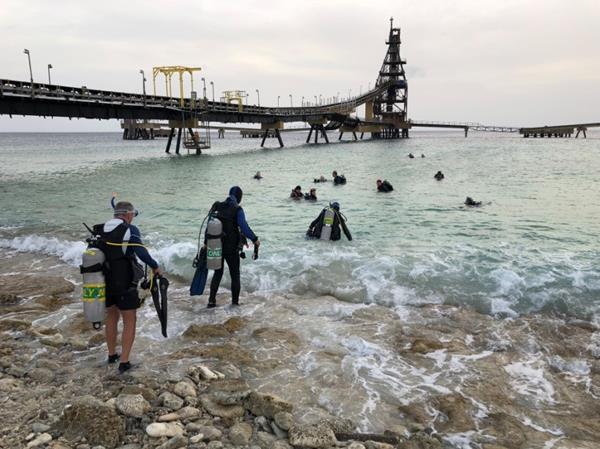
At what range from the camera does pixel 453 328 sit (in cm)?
762

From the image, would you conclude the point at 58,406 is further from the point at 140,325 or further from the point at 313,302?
the point at 313,302

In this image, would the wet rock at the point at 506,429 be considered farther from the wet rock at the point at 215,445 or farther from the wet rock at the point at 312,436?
the wet rock at the point at 215,445

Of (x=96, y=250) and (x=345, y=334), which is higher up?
(x=96, y=250)

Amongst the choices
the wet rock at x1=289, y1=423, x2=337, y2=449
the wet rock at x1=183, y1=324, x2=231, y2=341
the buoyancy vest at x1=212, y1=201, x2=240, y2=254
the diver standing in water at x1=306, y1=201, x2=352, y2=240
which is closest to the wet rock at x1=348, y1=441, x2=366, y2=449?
the wet rock at x1=289, y1=423, x2=337, y2=449

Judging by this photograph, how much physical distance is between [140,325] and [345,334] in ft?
11.4

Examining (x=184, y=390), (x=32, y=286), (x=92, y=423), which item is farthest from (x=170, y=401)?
(x=32, y=286)

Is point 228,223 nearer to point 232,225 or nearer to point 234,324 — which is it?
point 232,225

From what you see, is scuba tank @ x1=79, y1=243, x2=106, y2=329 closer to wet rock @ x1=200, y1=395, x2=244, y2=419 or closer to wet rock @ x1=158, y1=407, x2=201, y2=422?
wet rock @ x1=158, y1=407, x2=201, y2=422

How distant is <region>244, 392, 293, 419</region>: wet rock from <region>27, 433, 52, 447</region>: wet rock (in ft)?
6.26

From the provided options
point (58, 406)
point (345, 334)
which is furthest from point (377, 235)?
point (58, 406)

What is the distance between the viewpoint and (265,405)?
486cm

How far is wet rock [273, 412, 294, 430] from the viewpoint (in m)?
4.59

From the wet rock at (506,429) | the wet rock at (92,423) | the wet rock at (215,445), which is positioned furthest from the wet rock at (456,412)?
the wet rock at (92,423)

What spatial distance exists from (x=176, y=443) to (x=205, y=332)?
3.05m
